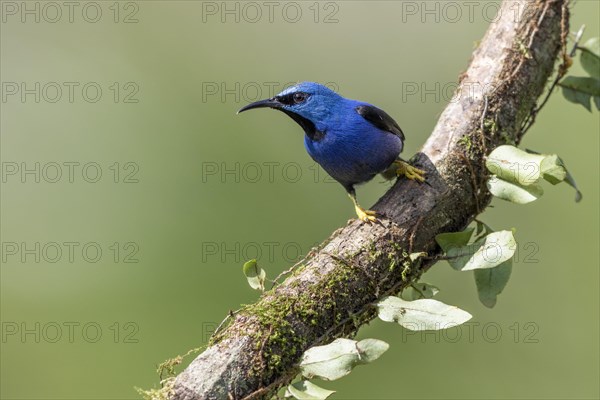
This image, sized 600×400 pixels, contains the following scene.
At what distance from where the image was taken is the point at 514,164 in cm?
432

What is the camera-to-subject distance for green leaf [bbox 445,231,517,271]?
400 cm

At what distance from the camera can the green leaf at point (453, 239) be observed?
4.13 metres

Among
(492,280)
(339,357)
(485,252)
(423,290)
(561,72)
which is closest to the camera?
(339,357)

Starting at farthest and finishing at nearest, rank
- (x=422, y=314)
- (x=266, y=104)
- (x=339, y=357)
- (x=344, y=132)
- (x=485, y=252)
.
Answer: (x=266, y=104) → (x=344, y=132) → (x=485, y=252) → (x=422, y=314) → (x=339, y=357)

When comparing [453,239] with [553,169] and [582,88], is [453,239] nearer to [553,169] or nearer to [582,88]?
[553,169]

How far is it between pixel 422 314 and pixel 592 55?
247cm

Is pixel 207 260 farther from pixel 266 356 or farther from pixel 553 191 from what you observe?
pixel 553 191

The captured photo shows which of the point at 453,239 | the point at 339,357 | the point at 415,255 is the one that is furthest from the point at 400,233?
the point at 339,357

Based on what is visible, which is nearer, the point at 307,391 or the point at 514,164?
the point at 307,391

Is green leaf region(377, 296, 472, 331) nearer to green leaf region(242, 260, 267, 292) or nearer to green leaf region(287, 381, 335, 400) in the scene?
green leaf region(287, 381, 335, 400)

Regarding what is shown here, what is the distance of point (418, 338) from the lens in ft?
25.2

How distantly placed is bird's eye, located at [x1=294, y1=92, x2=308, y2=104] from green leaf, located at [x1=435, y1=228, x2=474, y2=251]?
5.59 feet

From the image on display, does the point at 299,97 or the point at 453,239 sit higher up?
the point at 299,97

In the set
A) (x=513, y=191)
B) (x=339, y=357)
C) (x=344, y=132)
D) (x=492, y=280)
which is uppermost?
(x=344, y=132)
